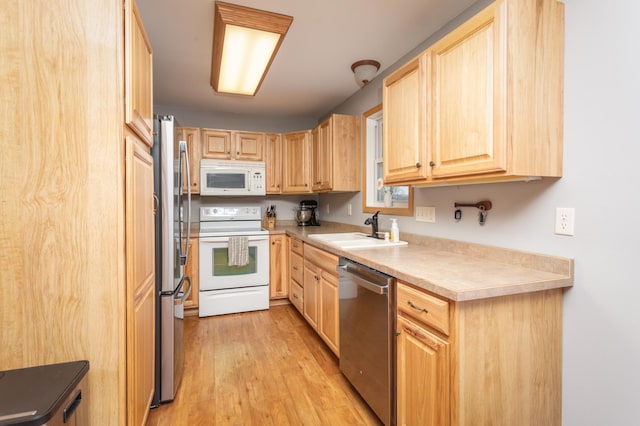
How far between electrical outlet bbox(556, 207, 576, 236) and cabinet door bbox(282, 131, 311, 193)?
2.81 meters

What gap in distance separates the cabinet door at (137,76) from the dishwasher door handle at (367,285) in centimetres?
135

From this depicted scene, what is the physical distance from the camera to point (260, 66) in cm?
250

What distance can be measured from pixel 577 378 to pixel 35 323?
2166mm

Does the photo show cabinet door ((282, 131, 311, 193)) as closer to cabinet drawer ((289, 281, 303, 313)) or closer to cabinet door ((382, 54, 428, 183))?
cabinet drawer ((289, 281, 303, 313))

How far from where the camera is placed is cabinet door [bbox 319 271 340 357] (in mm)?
2314

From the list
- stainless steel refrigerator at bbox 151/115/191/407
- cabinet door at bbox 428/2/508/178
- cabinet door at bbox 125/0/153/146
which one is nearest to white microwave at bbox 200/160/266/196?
stainless steel refrigerator at bbox 151/115/191/407

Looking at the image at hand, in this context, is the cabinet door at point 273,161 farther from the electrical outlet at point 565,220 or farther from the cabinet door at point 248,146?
the electrical outlet at point 565,220

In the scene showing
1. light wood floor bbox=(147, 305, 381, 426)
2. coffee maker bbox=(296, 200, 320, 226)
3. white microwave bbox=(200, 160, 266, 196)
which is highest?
white microwave bbox=(200, 160, 266, 196)

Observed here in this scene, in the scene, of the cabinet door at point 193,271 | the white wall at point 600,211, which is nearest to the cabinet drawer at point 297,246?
the cabinet door at point 193,271

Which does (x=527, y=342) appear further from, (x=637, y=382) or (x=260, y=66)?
(x=260, y=66)

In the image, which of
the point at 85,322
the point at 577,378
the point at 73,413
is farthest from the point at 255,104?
the point at 577,378

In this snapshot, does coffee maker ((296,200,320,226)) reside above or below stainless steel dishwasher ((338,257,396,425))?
above

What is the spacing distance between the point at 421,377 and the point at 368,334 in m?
0.44

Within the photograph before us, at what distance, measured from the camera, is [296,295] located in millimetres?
3439
